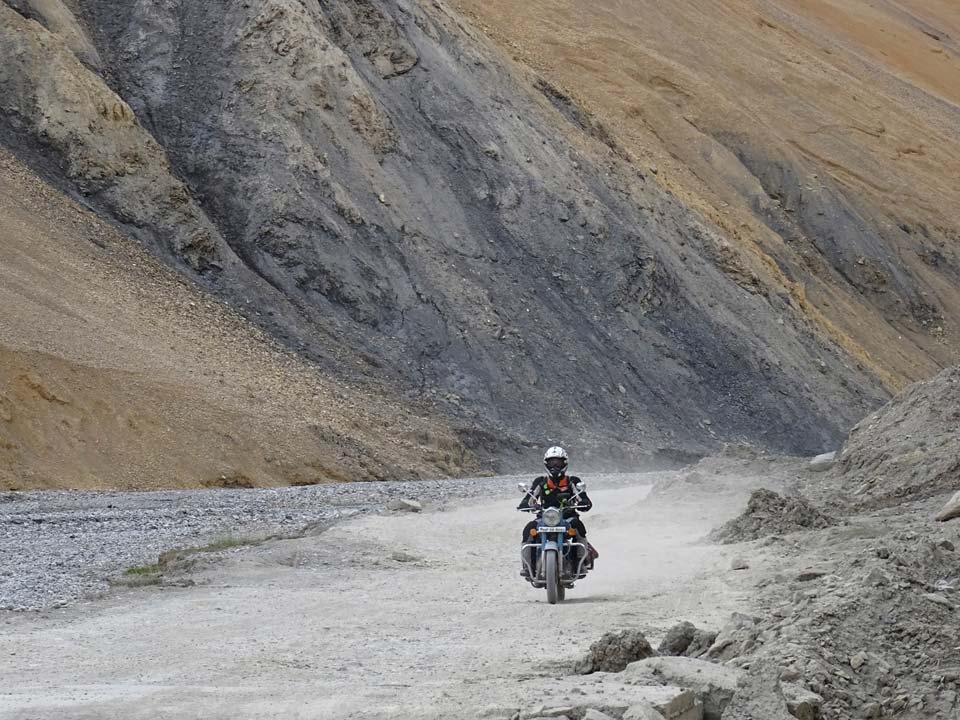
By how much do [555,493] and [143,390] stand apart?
14.7 m

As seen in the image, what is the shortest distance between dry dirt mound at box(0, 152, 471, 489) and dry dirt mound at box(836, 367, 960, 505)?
35.2 feet

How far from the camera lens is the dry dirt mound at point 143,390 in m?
24.2

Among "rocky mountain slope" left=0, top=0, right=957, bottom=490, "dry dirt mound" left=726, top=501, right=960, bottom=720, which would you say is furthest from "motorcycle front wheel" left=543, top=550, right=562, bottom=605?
"rocky mountain slope" left=0, top=0, right=957, bottom=490

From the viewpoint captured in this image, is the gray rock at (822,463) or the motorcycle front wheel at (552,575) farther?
the gray rock at (822,463)

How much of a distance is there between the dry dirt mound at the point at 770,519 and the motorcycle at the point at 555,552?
291 centimetres

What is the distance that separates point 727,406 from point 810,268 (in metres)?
12.3

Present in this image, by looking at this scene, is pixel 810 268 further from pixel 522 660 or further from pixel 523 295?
pixel 522 660

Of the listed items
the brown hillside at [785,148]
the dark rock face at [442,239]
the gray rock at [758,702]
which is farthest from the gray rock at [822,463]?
the brown hillside at [785,148]

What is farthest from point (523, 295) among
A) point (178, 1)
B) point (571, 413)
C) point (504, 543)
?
point (504, 543)

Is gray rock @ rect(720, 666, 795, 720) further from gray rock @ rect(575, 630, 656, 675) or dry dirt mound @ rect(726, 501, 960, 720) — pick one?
gray rock @ rect(575, 630, 656, 675)

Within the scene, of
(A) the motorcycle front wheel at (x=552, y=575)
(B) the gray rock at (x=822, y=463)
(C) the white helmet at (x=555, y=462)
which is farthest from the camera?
(B) the gray rock at (x=822, y=463)

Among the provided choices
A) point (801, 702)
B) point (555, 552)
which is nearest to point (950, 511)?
point (555, 552)

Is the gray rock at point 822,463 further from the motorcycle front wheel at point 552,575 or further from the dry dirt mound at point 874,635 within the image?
the dry dirt mound at point 874,635

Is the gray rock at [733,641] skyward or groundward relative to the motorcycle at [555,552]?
groundward
